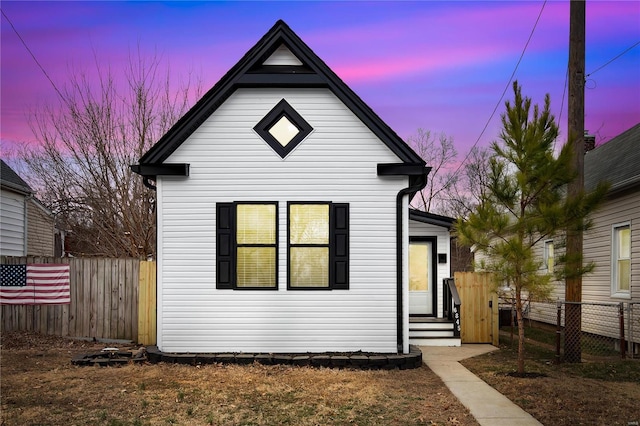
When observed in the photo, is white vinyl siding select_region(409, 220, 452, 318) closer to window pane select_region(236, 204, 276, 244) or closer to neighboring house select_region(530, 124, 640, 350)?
neighboring house select_region(530, 124, 640, 350)

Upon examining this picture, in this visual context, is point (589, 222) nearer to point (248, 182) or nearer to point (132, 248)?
point (248, 182)

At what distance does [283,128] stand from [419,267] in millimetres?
6497

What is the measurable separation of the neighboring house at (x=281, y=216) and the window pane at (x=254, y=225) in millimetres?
19

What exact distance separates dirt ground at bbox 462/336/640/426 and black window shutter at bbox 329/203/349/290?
111 inches

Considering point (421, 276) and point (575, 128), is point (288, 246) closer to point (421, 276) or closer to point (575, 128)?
point (575, 128)

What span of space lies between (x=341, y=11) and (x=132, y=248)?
9052 mm

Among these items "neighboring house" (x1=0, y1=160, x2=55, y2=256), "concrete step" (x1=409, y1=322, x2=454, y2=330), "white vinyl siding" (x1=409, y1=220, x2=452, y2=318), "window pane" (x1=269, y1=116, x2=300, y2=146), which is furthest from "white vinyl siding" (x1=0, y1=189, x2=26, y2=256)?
"concrete step" (x1=409, y1=322, x2=454, y2=330)

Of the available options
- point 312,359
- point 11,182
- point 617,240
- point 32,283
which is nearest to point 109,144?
point 11,182

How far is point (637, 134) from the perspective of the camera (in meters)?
16.3

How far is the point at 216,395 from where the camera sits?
8.53 metres

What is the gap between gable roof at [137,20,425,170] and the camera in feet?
37.5

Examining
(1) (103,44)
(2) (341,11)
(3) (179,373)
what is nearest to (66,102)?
(1) (103,44)

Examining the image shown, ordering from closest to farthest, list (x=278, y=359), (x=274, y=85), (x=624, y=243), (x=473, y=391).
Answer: (x=473, y=391) < (x=278, y=359) < (x=274, y=85) < (x=624, y=243)

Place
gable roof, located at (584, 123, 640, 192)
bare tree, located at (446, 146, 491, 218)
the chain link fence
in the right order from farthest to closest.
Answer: bare tree, located at (446, 146, 491, 218)
gable roof, located at (584, 123, 640, 192)
the chain link fence
